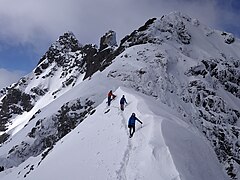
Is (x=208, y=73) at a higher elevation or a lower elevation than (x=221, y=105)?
higher

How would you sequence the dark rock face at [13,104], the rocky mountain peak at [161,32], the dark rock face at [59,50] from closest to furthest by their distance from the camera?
the rocky mountain peak at [161,32] → the dark rock face at [13,104] → the dark rock face at [59,50]

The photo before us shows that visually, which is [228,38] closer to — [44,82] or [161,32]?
[161,32]

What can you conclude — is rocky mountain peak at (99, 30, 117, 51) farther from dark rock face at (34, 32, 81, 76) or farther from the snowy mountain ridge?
dark rock face at (34, 32, 81, 76)

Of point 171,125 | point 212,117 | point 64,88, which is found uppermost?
point 64,88

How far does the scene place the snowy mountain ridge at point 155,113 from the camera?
1686 centimetres

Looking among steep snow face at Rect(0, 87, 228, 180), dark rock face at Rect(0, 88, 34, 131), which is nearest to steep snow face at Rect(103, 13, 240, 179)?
steep snow face at Rect(0, 87, 228, 180)

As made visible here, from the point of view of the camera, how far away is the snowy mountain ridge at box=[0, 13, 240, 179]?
55.3 feet

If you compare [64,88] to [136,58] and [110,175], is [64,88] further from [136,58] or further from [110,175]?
[110,175]

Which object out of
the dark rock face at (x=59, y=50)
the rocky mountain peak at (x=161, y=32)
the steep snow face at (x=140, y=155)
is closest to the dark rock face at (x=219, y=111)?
the rocky mountain peak at (x=161, y=32)

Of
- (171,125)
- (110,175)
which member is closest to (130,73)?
(171,125)

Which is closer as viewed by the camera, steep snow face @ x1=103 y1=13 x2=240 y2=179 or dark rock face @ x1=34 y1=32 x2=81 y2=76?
steep snow face @ x1=103 y1=13 x2=240 y2=179

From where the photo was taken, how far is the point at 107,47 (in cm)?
8375

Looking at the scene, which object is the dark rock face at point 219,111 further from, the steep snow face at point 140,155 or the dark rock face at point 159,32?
the steep snow face at point 140,155

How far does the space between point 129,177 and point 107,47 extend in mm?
70375
